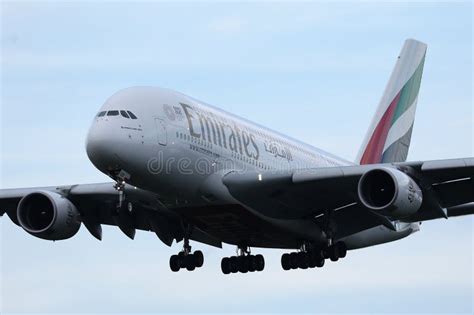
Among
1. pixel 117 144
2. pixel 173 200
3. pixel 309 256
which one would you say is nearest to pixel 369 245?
pixel 309 256

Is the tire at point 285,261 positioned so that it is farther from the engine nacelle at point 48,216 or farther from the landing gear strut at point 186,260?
the engine nacelle at point 48,216

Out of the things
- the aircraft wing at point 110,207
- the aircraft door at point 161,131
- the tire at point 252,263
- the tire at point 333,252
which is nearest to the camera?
the aircraft door at point 161,131

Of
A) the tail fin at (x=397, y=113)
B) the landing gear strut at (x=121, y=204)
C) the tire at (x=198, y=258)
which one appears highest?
the tail fin at (x=397, y=113)

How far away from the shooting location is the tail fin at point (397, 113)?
2087 inches

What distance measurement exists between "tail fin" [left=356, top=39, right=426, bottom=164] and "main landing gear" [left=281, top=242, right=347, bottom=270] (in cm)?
736

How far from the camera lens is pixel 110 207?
1711 inches

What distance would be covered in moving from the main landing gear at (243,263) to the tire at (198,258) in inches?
42.4

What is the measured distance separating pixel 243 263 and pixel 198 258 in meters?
1.69

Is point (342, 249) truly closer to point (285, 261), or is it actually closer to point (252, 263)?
point (285, 261)

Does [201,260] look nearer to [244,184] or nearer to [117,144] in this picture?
[244,184]

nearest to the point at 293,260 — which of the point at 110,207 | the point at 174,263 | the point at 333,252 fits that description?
the point at 333,252

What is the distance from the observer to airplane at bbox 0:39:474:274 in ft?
130

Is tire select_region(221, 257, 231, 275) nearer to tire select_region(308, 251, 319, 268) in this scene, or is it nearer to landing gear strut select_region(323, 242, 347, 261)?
tire select_region(308, 251, 319, 268)

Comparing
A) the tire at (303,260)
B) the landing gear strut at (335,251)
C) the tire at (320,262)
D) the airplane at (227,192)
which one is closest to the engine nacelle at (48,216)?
the airplane at (227,192)
